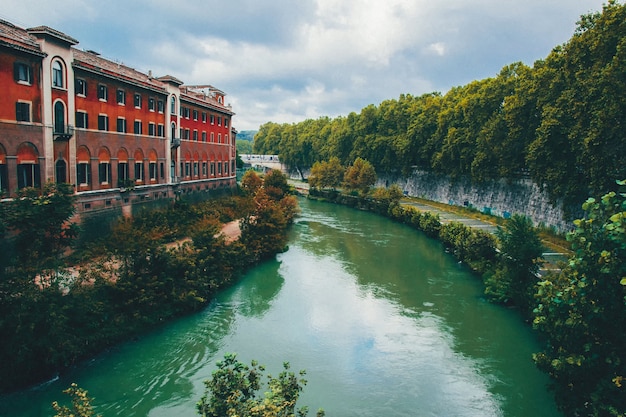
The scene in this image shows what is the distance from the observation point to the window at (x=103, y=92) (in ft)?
87.2

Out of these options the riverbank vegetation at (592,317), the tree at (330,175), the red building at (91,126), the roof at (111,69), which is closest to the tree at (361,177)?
the tree at (330,175)

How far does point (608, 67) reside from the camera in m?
22.9

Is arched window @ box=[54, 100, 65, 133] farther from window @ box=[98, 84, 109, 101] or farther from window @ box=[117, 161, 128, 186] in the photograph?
window @ box=[117, 161, 128, 186]

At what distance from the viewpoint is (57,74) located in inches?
898

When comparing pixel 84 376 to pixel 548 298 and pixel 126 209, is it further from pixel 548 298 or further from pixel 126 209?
pixel 126 209

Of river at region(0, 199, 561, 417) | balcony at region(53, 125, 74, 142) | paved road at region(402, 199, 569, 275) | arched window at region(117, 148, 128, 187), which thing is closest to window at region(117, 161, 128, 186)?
arched window at region(117, 148, 128, 187)

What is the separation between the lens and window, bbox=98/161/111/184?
2706cm

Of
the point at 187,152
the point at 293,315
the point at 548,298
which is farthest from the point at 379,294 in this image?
the point at 187,152

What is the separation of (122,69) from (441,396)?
28.7 m

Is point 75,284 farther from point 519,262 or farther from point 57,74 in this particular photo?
point 519,262

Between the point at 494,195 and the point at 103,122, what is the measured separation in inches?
1330

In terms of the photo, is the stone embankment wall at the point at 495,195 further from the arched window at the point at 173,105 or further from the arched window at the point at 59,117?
the arched window at the point at 59,117

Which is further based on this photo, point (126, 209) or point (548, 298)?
point (126, 209)

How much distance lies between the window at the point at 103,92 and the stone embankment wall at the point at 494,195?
97.6ft
